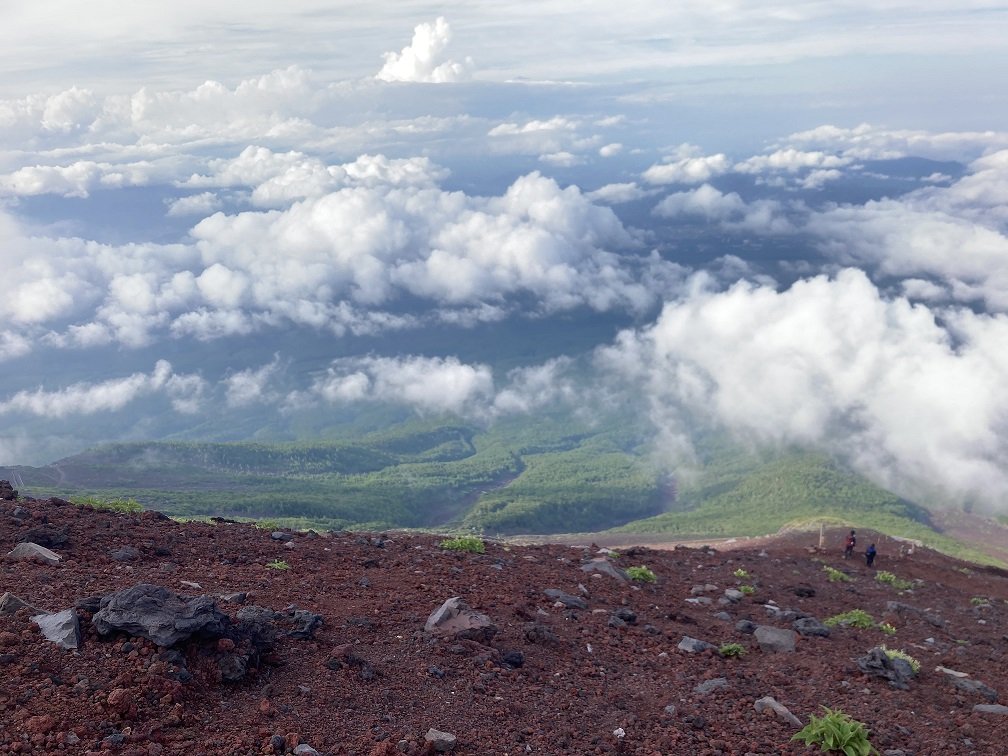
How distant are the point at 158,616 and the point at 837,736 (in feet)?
28.8

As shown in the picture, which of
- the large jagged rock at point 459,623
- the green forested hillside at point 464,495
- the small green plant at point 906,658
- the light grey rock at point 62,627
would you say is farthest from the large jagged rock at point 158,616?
the green forested hillside at point 464,495

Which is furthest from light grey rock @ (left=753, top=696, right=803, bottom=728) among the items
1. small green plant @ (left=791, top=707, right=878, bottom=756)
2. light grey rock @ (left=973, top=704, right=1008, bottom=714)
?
light grey rock @ (left=973, top=704, right=1008, bottom=714)

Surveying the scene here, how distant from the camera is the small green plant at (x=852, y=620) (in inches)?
734

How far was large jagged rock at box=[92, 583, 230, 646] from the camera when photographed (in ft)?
34.2

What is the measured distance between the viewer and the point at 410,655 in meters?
12.2

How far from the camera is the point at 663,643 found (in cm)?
1506

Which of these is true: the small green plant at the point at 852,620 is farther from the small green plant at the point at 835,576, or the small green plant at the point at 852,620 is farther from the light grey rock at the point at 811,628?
the small green plant at the point at 835,576

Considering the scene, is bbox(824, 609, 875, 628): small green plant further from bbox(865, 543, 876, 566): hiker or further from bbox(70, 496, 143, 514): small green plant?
bbox(70, 496, 143, 514): small green plant

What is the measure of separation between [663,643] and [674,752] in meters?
4.52

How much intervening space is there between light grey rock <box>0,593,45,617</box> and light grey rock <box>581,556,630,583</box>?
37.9 feet

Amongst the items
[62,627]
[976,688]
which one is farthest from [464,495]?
[62,627]

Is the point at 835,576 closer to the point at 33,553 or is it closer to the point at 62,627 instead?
the point at 33,553

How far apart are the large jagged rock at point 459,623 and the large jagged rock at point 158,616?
3.38 metres

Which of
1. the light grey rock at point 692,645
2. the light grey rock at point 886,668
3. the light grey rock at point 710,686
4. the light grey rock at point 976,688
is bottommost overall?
the light grey rock at point 976,688
